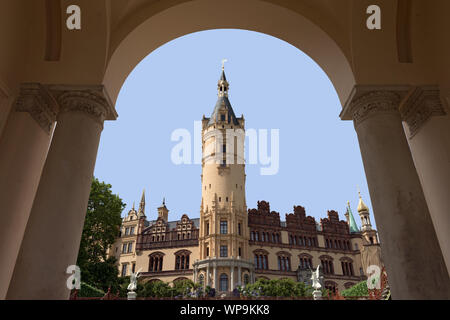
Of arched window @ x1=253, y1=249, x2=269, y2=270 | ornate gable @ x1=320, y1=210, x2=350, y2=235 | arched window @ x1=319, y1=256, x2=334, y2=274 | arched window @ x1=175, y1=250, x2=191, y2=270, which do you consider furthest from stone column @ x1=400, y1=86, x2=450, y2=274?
ornate gable @ x1=320, y1=210, x2=350, y2=235

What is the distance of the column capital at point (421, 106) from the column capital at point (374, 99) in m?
0.14

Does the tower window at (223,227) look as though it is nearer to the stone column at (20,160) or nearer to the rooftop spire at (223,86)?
the rooftop spire at (223,86)

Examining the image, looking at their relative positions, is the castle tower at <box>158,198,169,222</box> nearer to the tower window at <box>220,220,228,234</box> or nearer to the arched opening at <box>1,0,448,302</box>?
the tower window at <box>220,220,228,234</box>

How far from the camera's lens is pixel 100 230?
81.5 ft

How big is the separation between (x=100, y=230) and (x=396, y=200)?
24.7 m

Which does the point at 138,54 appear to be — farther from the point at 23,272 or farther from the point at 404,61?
the point at 404,61

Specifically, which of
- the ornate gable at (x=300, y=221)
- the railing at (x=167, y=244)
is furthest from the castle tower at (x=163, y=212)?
the ornate gable at (x=300, y=221)

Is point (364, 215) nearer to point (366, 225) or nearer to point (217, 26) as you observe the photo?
point (366, 225)

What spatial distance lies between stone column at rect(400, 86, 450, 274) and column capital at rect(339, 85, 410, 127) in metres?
0.28

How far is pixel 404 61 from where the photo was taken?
5371 mm

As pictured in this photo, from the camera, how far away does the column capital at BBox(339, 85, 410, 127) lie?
4.99 m

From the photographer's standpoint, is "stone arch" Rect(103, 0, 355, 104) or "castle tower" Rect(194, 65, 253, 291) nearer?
"stone arch" Rect(103, 0, 355, 104)
